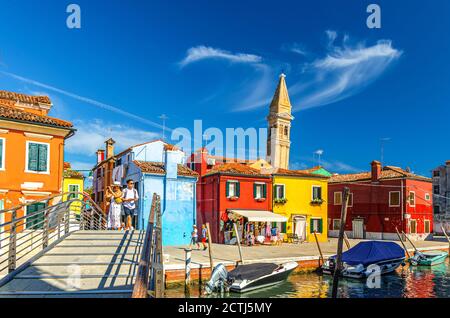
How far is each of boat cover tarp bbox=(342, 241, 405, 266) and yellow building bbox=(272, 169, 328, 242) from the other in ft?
31.0

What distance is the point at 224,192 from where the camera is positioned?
1220 inches

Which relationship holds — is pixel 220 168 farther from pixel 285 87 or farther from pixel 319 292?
pixel 285 87

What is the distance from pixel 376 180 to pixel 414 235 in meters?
6.36

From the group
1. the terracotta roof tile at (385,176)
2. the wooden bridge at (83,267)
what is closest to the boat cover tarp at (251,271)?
the wooden bridge at (83,267)

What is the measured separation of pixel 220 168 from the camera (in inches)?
1283

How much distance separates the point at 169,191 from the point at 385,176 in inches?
897

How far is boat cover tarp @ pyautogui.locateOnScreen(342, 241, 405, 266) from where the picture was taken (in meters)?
22.8

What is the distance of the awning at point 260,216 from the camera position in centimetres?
2972

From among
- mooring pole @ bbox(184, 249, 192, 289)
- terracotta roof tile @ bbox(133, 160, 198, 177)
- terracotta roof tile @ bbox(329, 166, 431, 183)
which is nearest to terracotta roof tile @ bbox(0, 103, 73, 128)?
terracotta roof tile @ bbox(133, 160, 198, 177)

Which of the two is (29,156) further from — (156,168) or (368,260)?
(368,260)

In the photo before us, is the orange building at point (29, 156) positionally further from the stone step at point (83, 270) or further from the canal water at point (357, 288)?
the stone step at point (83, 270)

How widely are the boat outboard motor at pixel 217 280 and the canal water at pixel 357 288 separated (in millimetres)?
469

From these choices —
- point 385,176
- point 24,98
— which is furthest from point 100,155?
point 385,176
